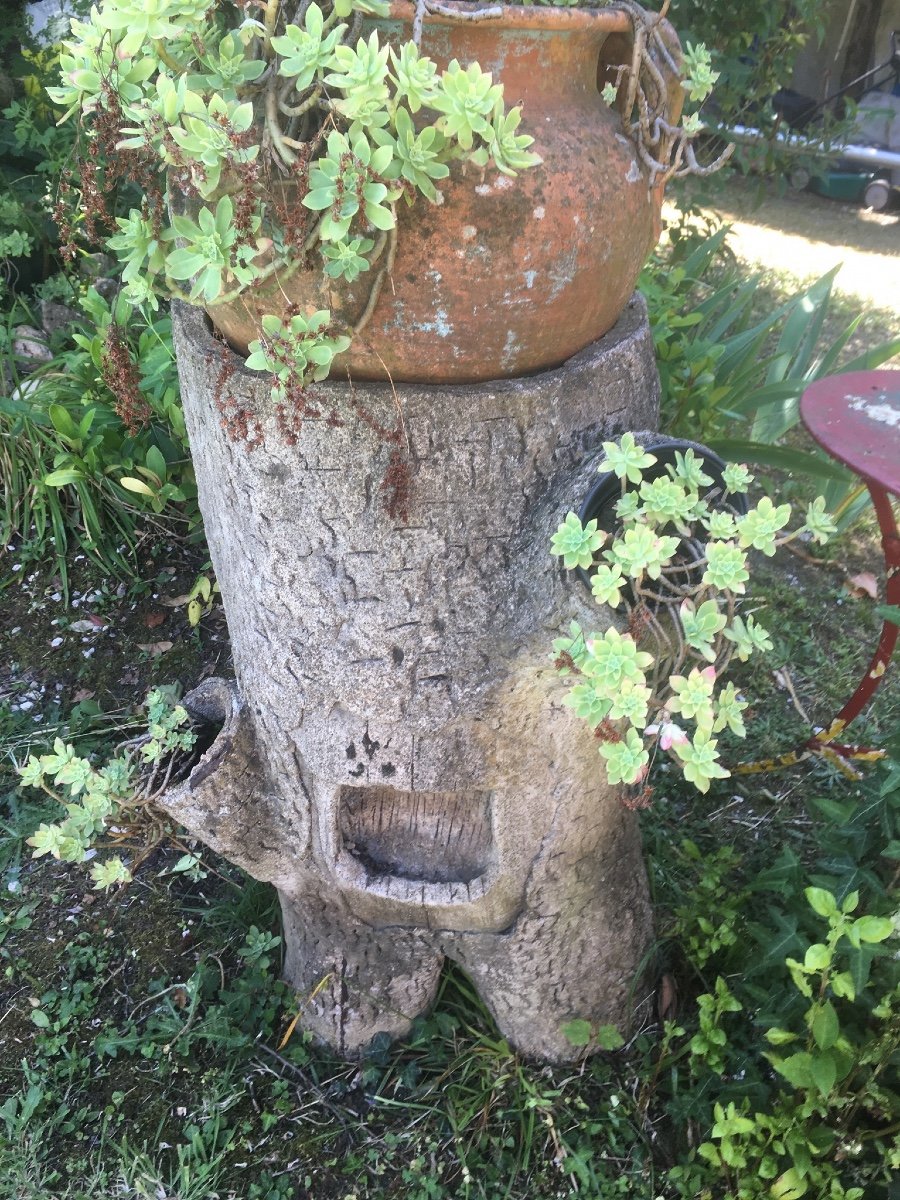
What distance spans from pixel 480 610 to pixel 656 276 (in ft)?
7.13

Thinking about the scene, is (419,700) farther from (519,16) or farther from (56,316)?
(56,316)

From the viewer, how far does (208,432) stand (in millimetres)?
1339

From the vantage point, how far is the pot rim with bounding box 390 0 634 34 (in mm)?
1023

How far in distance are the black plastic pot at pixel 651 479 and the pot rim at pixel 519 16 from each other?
51 centimetres

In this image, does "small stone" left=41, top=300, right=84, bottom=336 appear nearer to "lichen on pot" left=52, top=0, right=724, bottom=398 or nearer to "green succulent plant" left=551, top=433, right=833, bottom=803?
"lichen on pot" left=52, top=0, right=724, bottom=398

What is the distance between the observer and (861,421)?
1.73 m

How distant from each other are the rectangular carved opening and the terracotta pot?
2.40 ft

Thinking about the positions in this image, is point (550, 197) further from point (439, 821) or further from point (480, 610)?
point (439, 821)

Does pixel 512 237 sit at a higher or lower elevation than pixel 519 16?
lower

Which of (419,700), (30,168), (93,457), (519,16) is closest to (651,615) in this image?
(419,700)

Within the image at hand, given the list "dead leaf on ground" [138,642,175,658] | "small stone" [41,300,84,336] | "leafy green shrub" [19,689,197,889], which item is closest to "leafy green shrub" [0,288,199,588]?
"dead leaf on ground" [138,642,175,658]

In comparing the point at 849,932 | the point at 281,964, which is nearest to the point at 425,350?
the point at 849,932

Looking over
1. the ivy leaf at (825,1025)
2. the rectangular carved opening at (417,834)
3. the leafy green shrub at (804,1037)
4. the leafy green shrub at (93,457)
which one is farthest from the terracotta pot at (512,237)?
the leafy green shrub at (93,457)

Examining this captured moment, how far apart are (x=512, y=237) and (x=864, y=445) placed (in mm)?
887
